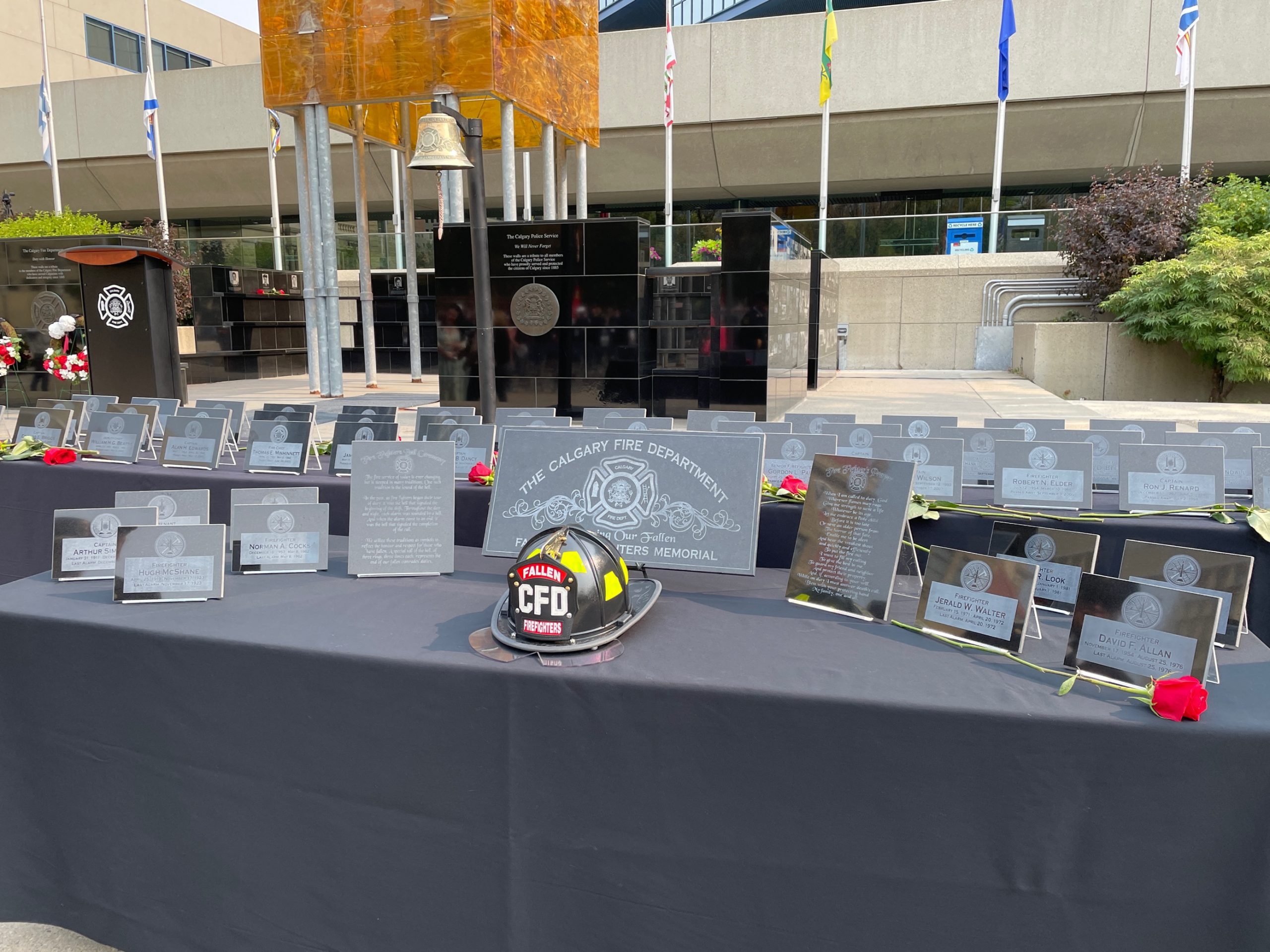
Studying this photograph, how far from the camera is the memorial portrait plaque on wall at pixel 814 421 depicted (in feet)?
12.8

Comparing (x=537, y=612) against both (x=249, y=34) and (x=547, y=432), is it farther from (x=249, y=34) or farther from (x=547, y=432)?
(x=249, y=34)

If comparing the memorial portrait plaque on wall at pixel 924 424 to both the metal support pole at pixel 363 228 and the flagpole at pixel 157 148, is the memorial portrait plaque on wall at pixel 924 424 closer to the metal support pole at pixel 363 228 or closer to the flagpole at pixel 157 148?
the metal support pole at pixel 363 228

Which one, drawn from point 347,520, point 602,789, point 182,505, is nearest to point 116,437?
point 347,520

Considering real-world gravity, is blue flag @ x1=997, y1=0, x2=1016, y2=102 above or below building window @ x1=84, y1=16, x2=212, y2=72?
below

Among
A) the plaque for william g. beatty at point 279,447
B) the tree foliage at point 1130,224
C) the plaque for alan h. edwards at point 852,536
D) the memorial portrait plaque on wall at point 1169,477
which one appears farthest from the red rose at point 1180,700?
the tree foliage at point 1130,224

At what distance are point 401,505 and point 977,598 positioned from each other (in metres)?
1.54

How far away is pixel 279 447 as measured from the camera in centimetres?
386

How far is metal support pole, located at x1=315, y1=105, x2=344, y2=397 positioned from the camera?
462 inches

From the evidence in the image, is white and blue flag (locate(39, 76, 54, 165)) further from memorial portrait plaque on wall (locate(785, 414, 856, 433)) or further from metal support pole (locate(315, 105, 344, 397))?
memorial portrait plaque on wall (locate(785, 414, 856, 433))

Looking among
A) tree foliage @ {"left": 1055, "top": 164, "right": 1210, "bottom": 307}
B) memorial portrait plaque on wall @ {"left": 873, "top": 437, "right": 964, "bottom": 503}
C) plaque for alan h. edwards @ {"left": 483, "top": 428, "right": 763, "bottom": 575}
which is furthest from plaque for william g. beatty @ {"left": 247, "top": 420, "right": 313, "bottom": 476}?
tree foliage @ {"left": 1055, "top": 164, "right": 1210, "bottom": 307}

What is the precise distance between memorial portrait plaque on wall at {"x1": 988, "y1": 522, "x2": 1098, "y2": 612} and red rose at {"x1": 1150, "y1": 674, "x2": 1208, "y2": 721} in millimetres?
499

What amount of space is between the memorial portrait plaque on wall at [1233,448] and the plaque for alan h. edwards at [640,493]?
181cm

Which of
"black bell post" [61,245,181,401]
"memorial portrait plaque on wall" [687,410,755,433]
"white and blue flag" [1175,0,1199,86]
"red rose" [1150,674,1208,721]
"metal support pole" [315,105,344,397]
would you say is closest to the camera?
"red rose" [1150,674,1208,721]

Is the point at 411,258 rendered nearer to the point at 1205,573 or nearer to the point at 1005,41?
the point at 1005,41
